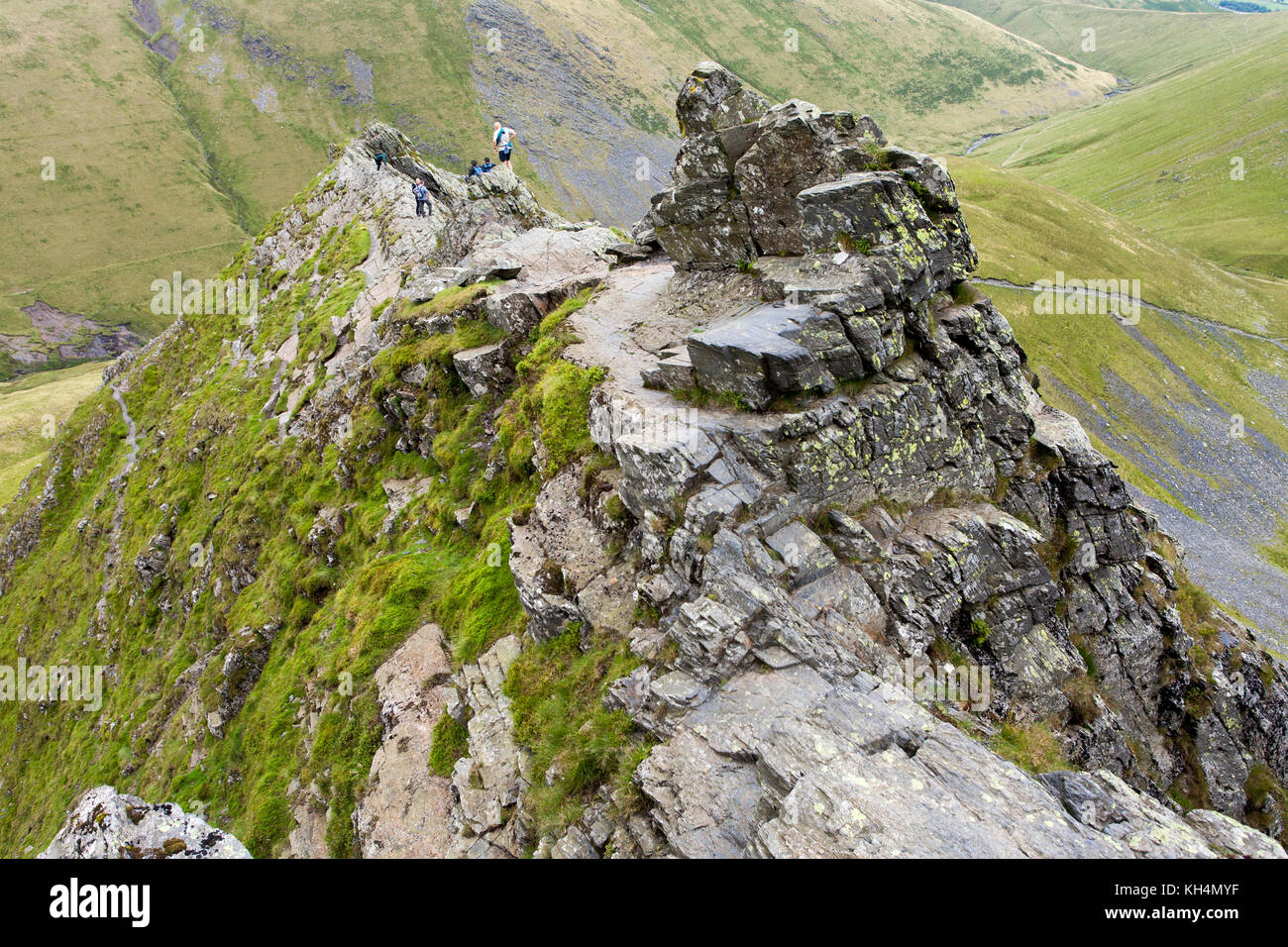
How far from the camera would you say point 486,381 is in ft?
93.4

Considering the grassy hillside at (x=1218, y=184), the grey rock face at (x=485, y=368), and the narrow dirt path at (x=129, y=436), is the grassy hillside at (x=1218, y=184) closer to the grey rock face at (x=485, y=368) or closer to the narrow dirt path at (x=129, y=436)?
the grey rock face at (x=485, y=368)

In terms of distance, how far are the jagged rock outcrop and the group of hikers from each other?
126ft

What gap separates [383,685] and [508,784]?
7.21 m

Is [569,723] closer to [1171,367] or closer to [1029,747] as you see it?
[1029,747]

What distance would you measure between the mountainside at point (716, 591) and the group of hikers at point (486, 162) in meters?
11.8

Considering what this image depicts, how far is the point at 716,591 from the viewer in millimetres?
15195

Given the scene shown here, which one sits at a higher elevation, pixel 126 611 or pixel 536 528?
pixel 536 528

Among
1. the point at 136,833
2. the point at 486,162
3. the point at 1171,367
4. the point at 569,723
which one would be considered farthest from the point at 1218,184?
the point at 136,833

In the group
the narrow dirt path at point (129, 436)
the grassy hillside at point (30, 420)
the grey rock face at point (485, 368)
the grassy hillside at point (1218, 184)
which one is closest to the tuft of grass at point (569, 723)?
the grey rock face at point (485, 368)

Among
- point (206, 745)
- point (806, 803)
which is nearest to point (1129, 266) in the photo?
point (806, 803)

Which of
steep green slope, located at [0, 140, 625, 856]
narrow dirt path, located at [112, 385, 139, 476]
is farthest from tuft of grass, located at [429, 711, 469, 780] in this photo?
narrow dirt path, located at [112, 385, 139, 476]
